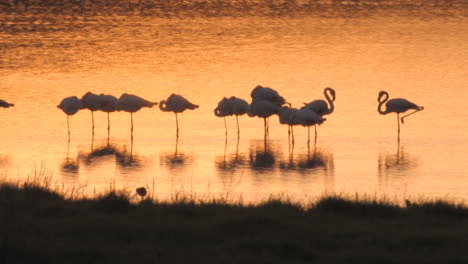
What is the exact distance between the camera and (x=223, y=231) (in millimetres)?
10086

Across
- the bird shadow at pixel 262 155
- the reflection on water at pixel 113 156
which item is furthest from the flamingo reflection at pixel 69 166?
the bird shadow at pixel 262 155

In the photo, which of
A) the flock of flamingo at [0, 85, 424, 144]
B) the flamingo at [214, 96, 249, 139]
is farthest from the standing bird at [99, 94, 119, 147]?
the flamingo at [214, 96, 249, 139]

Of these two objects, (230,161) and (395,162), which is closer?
(395,162)

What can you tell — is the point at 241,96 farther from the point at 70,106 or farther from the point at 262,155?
the point at 262,155

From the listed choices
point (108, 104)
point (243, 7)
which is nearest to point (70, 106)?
point (108, 104)

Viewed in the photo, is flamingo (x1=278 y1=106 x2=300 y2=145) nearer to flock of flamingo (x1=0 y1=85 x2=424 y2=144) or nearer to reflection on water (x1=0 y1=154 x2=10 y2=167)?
flock of flamingo (x1=0 y1=85 x2=424 y2=144)

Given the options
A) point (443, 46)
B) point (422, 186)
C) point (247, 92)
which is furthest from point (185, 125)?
point (443, 46)

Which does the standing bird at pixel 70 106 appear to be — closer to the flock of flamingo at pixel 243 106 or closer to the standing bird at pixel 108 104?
the flock of flamingo at pixel 243 106

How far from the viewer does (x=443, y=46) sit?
34.0 meters

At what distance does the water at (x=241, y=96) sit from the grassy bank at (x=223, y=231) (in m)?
1.76

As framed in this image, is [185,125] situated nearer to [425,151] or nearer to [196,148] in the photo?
[196,148]

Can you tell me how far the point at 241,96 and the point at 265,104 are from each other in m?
4.14

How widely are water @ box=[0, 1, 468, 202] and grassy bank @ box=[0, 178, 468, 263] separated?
5.78ft

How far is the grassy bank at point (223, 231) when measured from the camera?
916cm
